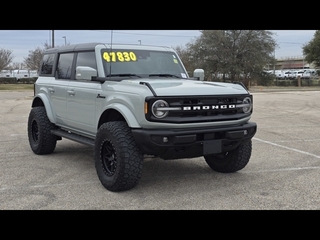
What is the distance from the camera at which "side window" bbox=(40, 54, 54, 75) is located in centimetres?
755

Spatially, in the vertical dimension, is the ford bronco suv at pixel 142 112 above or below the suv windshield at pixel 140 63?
below

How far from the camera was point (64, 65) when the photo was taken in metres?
7.12

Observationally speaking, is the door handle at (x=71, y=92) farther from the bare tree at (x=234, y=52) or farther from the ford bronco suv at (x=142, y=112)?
the bare tree at (x=234, y=52)

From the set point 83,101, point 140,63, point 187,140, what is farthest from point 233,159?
point 83,101

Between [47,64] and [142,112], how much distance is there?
3.68 m

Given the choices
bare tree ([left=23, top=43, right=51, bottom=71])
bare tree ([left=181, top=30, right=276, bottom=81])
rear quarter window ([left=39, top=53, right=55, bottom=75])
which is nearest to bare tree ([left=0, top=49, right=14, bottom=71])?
bare tree ([left=23, top=43, right=51, bottom=71])

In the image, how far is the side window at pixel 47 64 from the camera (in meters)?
7.55

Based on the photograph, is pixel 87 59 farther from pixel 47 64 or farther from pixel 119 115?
pixel 47 64

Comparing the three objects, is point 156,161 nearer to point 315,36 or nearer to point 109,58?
point 109,58

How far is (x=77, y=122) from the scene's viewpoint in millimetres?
6359

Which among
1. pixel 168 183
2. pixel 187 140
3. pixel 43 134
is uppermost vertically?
pixel 187 140

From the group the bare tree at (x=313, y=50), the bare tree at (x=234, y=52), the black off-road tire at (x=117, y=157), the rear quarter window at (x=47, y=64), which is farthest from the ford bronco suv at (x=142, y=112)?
the bare tree at (x=313, y=50)

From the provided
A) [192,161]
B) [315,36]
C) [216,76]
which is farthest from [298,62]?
[192,161]

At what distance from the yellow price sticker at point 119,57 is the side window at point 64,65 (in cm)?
103
